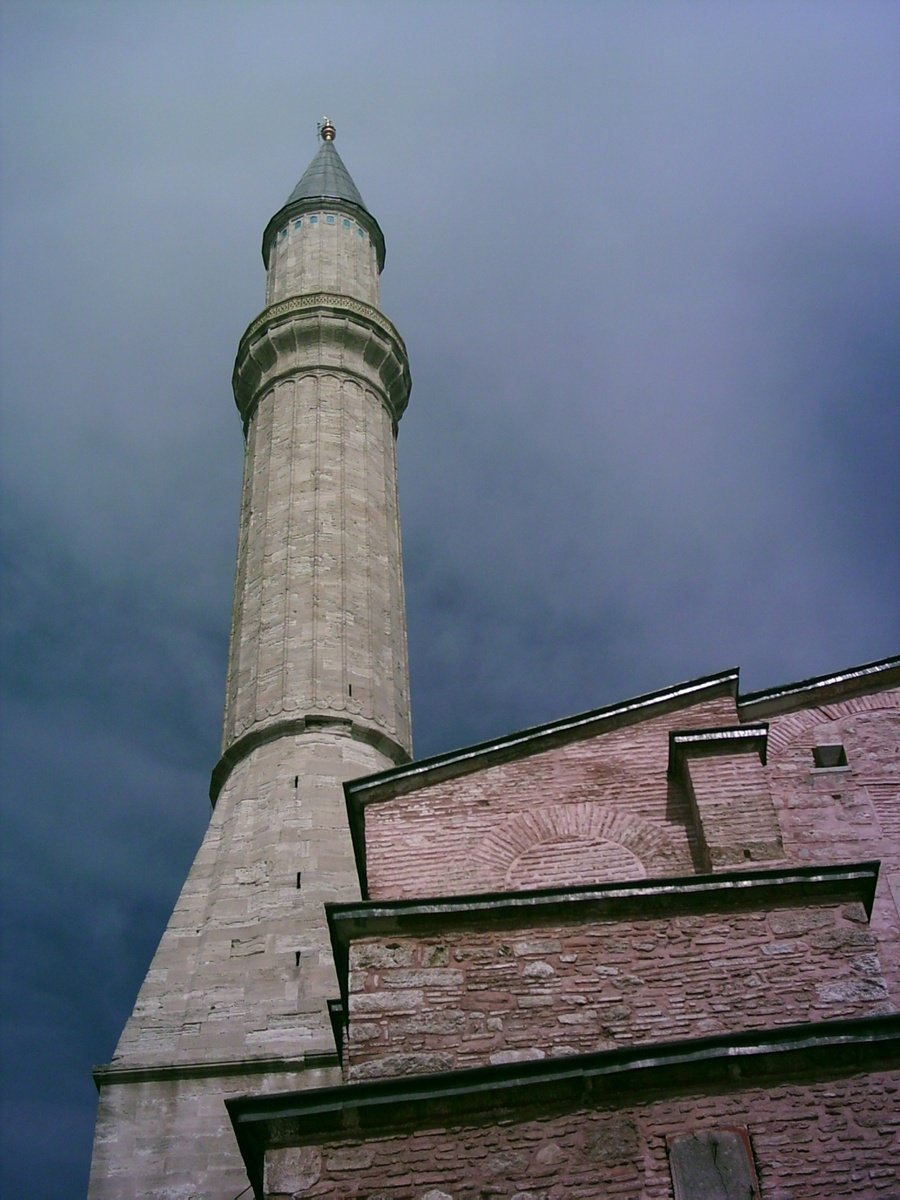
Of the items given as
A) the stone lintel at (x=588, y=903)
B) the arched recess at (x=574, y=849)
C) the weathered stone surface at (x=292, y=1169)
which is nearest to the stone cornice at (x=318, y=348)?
the arched recess at (x=574, y=849)

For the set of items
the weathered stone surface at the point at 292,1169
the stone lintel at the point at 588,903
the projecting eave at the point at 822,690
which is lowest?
the weathered stone surface at the point at 292,1169

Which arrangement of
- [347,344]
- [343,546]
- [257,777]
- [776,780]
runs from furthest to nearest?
[347,344]
[343,546]
[257,777]
[776,780]

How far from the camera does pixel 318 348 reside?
14.3 meters

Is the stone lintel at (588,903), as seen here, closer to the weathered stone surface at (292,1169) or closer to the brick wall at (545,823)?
the brick wall at (545,823)

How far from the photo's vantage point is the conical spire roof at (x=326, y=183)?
1697cm

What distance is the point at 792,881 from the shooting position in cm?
596

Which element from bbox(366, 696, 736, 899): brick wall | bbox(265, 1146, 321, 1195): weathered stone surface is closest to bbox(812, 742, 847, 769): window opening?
bbox(366, 696, 736, 899): brick wall

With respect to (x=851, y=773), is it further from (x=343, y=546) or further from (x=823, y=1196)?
(x=343, y=546)

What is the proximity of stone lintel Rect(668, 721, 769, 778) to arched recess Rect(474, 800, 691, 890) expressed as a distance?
1.53 feet

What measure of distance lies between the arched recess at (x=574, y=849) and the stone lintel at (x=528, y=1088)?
163 cm

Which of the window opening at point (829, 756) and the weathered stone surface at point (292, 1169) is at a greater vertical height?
the window opening at point (829, 756)

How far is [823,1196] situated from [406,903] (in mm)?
2097

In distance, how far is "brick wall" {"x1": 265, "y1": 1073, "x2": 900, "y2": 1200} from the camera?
4.92m

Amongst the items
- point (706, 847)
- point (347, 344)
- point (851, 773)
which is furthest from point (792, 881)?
point (347, 344)
